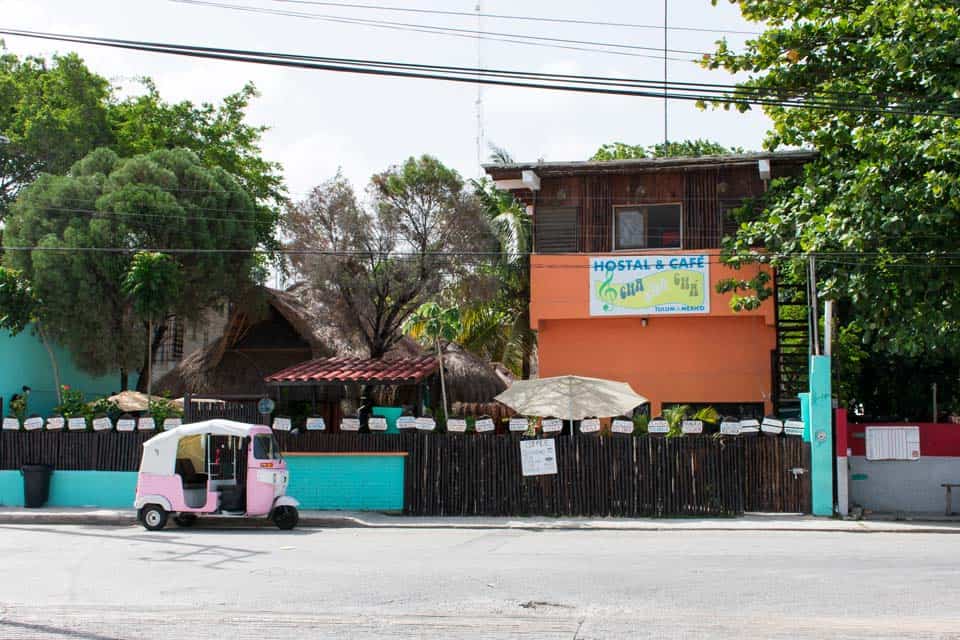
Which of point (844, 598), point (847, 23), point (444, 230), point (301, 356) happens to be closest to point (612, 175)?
point (444, 230)

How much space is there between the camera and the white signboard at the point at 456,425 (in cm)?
2123

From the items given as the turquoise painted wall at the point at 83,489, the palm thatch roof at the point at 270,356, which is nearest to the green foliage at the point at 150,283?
the turquoise painted wall at the point at 83,489

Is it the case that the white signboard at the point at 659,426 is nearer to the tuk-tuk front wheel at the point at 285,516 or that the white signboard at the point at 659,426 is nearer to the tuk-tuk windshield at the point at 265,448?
the tuk-tuk front wheel at the point at 285,516

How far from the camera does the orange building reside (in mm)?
25125

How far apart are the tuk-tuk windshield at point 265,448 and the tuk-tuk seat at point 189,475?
1.27 m

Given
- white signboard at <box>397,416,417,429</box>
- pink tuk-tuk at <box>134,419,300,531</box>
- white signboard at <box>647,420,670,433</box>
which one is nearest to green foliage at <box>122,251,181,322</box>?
pink tuk-tuk at <box>134,419,300,531</box>

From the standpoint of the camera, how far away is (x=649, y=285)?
25.3 metres

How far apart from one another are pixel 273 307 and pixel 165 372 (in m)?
6.07

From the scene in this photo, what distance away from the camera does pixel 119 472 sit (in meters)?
22.5

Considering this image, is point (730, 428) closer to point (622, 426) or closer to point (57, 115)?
point (622, 426)

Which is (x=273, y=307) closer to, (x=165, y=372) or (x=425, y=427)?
(x=165, y=372)

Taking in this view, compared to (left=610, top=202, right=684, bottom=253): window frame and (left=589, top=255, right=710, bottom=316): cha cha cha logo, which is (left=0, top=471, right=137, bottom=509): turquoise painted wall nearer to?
(left=589, top=255, right=710, bottom=316): cha cha cha logo

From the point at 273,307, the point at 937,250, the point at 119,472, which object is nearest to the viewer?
the point at 937,250

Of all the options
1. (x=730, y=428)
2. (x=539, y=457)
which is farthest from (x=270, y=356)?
(x=730, y=428)
